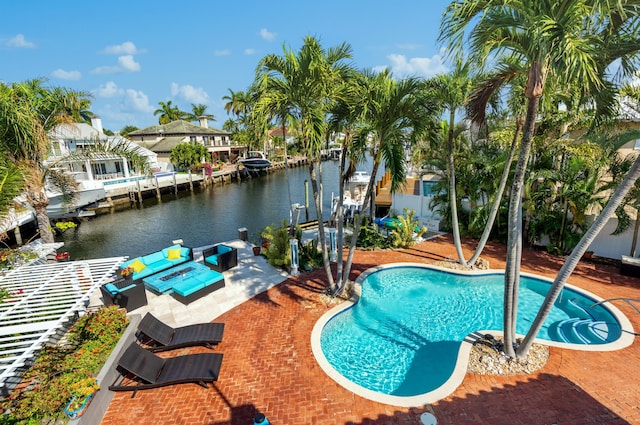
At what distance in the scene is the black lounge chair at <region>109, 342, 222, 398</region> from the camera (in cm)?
702

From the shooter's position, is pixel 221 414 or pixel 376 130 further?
pixel 376 130

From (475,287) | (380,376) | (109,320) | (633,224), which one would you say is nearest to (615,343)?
(475,287)

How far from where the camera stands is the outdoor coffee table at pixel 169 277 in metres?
11.8

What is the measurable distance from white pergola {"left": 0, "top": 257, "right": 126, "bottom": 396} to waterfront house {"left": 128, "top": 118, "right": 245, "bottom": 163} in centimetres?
4989

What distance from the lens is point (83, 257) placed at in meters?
21.0

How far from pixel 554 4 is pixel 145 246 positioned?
25328 mm

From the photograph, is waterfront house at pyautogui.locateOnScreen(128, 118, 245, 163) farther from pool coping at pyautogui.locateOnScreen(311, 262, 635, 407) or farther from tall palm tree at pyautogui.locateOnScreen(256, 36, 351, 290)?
pool coping at pyautogui.locateOnScreen(311, 262, 635, 407)

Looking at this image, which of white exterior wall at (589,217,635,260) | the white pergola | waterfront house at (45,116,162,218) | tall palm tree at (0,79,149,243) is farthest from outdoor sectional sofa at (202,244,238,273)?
white exterior wall at (589,217,635,260)

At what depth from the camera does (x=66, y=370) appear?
686 centimetres

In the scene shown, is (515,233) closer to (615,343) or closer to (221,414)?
(615,343)

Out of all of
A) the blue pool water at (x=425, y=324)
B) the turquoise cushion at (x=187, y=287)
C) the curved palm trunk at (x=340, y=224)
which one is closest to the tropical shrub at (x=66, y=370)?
the turquoise cushion at (x=187, y=287)

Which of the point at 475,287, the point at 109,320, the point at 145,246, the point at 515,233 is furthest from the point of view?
the point at 145,246

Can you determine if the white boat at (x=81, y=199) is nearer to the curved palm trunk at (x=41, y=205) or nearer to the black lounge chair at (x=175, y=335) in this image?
the curved palm trunk at (x=41, y=205)

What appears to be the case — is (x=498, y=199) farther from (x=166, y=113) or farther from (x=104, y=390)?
(x=166, y=113)
